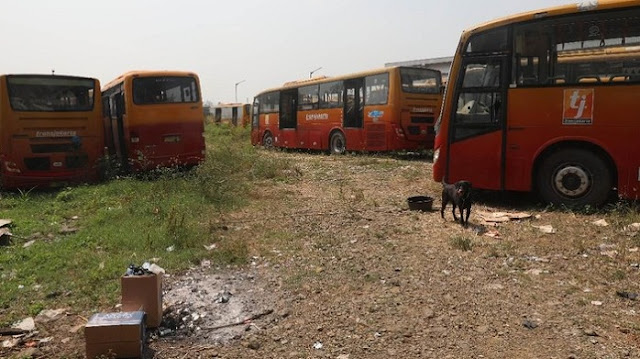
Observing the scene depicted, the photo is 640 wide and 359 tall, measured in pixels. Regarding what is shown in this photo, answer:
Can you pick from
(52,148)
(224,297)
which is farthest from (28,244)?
(52,148)

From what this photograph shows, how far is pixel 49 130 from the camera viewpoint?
35.8 ft

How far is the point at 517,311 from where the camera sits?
12.9 ft

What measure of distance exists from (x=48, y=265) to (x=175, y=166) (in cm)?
673

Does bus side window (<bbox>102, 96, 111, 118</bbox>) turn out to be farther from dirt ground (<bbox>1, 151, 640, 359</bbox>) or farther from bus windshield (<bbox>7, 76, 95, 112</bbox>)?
dirt ground (<bbox>1, 151, 640, 359</bbox>)

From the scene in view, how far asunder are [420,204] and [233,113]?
37.1m

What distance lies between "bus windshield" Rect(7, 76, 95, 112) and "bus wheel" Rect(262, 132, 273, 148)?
11225mm

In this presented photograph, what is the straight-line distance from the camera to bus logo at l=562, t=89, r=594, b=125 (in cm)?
701

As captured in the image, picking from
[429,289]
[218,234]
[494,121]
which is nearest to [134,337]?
[429,289]

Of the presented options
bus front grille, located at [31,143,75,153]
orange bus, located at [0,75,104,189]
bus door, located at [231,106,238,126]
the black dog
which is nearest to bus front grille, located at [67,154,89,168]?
orange bus, located at [0,75,104,189]

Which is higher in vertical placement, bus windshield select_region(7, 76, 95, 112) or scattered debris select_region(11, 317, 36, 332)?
bus windshield select_region(7, 76, 95, 112)

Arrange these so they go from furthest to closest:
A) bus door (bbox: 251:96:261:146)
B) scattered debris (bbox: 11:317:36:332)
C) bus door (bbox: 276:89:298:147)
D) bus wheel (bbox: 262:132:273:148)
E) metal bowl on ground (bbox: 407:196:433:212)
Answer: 1. bus door (bbox: 251:96:261:146)
2. bus wheel (bbox: 262:132:273:148)
3. bus door (bbox: 276:89:298:147)
4. metal bowl on ground (bbox: 407:196:433:212)
5. scattered debris (bbox: 11:317:36:332)

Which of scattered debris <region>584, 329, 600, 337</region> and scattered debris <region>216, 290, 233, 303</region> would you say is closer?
scattered debris <region>584, 329, 600, 337</region>

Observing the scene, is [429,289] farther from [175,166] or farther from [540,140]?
[175,166]

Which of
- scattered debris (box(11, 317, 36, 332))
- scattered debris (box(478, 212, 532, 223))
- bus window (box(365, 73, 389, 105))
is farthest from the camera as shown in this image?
bus window (box(365, 73, 389, 105))
